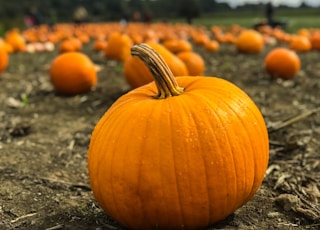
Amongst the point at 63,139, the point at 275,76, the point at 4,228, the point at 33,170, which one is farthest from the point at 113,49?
the point at 4,228

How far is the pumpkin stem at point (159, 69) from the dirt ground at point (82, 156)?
819 millimetres

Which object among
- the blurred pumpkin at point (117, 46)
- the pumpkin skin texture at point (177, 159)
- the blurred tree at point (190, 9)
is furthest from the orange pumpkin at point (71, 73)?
the blurred tree at point (190, 9)

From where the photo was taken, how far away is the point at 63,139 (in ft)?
16.3

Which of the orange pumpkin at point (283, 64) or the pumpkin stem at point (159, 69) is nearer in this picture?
the pumpkin stem at point (159, 69)

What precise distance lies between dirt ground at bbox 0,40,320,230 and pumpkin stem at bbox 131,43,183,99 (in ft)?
2.69

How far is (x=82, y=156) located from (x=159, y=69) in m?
1.88

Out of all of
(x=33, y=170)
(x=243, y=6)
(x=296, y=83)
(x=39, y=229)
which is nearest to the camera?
(x=39, y=229)

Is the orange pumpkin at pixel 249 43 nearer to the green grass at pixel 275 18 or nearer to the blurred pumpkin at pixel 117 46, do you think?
the blurred pumpkin at pixel 117 46

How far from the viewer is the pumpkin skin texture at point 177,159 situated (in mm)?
2568

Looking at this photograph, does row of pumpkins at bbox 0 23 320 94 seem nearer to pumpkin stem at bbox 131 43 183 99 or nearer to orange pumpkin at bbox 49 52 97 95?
orange pumpkin at bbox 49 52 97 95

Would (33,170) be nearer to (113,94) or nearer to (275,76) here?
(113,94)

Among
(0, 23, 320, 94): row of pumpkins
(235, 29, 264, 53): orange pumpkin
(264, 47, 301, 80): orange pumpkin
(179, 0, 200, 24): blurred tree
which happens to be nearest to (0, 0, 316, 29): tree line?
(179, 0, 200, 24): blurred tree

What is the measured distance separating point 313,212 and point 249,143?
691 millimetres

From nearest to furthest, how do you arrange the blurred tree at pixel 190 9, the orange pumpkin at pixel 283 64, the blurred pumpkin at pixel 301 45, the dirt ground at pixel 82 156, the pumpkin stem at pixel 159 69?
the pumpkin stem at pixel 159 69, the dirt ground at pixel 82 156, the orange pumpkin at pixel 283 64, the blurred pumpkin at pixel 301 45, the blurred tree at pixel 190 9
